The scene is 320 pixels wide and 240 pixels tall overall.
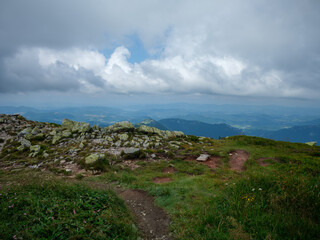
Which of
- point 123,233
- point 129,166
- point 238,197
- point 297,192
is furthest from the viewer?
point 129,166

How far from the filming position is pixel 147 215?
23.2 ft

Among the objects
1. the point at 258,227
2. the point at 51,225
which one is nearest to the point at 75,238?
the point at 51,225

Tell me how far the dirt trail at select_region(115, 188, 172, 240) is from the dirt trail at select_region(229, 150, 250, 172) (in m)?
9.73

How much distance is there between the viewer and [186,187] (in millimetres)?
9375

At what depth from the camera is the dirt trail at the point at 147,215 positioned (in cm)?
586

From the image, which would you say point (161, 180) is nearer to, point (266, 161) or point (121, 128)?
point (266, 161)

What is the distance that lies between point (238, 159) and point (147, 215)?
13642 millimetres

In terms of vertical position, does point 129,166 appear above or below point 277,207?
below

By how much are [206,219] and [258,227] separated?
172 cm

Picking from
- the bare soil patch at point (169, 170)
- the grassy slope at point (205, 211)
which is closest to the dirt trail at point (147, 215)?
the grassy slope at point (205, 211)

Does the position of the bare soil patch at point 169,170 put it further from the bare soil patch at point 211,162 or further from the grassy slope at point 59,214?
the grassy slope at point 59,214

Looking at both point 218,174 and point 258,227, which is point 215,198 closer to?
point 258,227

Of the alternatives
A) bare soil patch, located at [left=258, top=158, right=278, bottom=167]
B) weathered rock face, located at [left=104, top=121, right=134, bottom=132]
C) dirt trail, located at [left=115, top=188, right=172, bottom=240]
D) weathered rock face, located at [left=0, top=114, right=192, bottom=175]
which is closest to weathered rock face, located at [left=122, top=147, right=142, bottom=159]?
weathered rock face, located at [left=0, top=114, right=192, bottom=175]

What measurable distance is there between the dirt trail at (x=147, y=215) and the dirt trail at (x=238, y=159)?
973 centimetres
